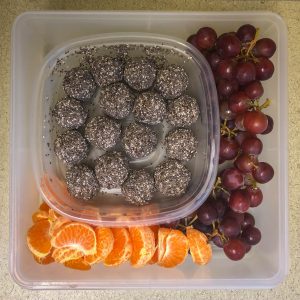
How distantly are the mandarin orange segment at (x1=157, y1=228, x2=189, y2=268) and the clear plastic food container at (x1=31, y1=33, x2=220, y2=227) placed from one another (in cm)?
3

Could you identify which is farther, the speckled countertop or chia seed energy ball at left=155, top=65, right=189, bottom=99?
the speckled countertop

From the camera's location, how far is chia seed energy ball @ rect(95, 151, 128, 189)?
0.87 metres

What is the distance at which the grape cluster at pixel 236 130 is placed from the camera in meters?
0.85

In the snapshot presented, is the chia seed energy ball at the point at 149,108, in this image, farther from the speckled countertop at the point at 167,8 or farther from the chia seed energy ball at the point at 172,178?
the speckled countertop at the point at 167,8

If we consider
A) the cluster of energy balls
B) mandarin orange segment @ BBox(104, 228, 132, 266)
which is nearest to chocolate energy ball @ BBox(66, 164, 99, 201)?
the cluster of energy balls

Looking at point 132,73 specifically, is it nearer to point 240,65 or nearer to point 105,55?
point 105,55

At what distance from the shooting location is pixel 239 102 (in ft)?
2.74

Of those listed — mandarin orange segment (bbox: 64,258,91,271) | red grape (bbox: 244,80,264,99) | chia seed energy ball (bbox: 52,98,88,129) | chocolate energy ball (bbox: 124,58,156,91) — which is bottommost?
mandarin orange segment (bbox: 64,258,91,271)

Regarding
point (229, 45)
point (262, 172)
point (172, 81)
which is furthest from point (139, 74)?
point (262, 172)

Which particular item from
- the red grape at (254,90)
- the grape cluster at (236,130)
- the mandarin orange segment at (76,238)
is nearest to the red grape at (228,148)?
the grape cluster at (236,130)

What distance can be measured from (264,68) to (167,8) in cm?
27

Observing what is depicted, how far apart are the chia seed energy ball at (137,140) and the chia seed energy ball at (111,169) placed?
0.03m

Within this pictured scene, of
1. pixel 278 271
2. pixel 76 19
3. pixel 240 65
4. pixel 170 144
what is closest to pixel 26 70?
pixel 76 19

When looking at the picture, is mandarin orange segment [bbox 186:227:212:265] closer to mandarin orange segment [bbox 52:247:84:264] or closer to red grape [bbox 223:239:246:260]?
red grape [bbox 223:239:246:260]
